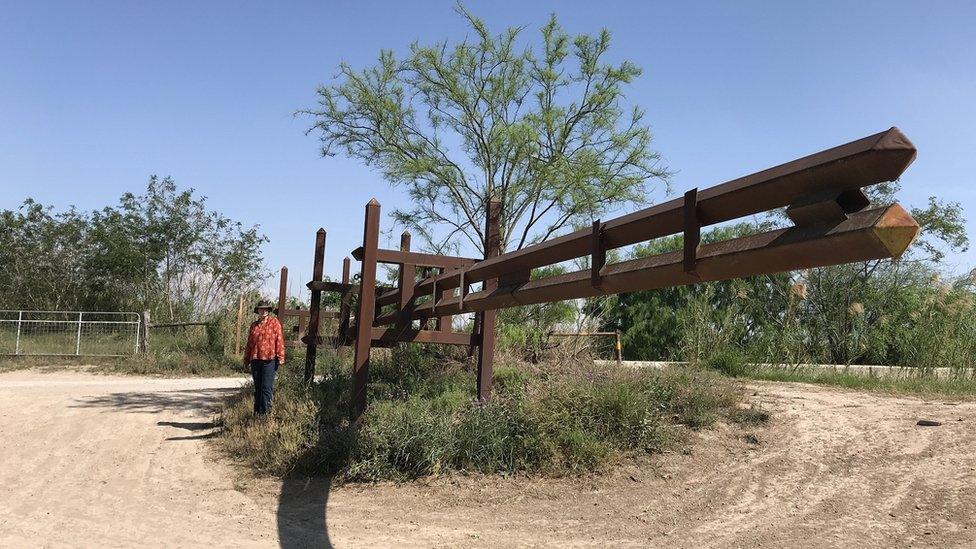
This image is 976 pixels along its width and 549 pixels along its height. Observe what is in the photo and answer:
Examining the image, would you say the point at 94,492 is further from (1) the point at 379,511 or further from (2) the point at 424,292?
(2) the point at 424,292

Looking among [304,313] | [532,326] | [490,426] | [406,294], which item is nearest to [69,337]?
[304,313]

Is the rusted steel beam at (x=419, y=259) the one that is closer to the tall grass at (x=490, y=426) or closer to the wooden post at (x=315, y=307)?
the tall grass at (x=490, y=426)

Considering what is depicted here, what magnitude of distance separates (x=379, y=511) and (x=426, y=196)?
11124 mm

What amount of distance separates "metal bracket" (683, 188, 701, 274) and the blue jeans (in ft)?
23.1

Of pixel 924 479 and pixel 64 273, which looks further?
pixel 64 273

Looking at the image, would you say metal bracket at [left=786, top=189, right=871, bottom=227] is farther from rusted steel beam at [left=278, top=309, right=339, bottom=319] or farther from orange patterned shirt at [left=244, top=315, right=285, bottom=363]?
rusted steel beam at [left=278, top=309, right=339, bottom=319]

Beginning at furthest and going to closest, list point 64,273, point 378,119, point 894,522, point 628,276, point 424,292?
point 64,273, point 378,119, point 424,292, point 894,522, point 628,276

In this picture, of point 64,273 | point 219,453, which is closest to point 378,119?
point 219,453

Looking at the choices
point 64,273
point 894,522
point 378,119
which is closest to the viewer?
point 894,522

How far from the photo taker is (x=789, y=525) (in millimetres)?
5801

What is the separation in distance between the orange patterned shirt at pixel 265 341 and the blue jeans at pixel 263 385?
10cm

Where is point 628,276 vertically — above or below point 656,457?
above

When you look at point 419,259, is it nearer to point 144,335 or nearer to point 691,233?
point 691,233

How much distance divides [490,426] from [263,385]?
3.66 metres
